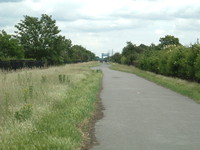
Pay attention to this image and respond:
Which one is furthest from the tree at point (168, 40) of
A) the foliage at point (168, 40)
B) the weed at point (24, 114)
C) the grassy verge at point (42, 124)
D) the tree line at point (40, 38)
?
the weed at point (24, 114)

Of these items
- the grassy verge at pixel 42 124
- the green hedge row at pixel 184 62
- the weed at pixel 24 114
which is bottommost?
the grassy verge at pixel 42 124

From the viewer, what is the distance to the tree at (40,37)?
51.3 m

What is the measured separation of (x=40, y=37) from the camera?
51.6 metres

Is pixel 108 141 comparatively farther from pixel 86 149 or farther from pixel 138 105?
pixel 138 105

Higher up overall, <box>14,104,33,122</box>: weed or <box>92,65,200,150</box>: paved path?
<box>14,104,33,122</box>: weed

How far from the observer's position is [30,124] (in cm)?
788

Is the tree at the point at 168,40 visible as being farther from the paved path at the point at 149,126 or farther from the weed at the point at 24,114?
the weed at the point at 24,114

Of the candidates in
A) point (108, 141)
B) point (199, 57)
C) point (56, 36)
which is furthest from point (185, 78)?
point (56, 36)

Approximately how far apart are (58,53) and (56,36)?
9.83 ft

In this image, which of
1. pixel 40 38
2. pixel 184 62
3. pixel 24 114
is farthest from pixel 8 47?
pixel 24 114

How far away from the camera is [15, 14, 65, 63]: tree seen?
5128cm

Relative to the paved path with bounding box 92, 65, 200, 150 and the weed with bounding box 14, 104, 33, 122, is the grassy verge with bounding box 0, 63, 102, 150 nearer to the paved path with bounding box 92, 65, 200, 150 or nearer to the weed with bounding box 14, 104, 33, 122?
the weed with bounding box 14, 104, 33, 122

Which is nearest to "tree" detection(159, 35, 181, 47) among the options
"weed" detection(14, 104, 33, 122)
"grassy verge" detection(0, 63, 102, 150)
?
"grassy verge" detection(0, 63, 102, 150)

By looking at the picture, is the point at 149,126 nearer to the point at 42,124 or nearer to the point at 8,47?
the point at 42,124
